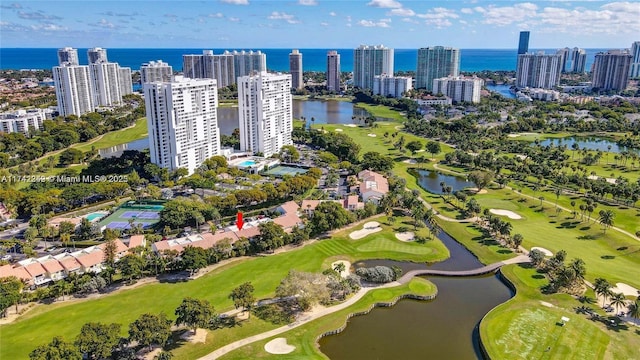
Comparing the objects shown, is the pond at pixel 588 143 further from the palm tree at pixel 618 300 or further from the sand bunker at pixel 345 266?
the sand bunker at pixel 345 266

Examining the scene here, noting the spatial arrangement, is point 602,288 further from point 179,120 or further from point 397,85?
point 397,85

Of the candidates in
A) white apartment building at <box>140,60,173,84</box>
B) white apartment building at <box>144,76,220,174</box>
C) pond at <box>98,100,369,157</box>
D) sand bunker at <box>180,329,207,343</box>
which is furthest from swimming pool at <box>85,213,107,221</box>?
white apartment building at <box>140,60,173,84</box>

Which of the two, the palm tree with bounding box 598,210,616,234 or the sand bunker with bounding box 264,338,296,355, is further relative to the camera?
the palm tree with bounding box 598,210,616,234

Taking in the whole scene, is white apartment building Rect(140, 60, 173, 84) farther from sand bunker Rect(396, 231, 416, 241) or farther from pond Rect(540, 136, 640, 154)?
pond Rect(540, 136, 640, 154)

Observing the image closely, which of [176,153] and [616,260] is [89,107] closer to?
[176,153]

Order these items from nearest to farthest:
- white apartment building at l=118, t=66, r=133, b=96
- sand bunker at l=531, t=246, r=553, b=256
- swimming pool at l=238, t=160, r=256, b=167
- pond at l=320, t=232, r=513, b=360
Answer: pond at l=320, t=232, r=513, b=360
sand bunker at l=531, t=246, r=553, b=256
swimming pool at l=238, t=160, r=256, b=167
white apartment building at l=118, t=66, r=133, b=96

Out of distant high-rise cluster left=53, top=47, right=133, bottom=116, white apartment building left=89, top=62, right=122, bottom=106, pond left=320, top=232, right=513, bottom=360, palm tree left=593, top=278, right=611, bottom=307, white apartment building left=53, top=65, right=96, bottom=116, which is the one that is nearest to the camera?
pond left=320, top=232, right=513, bottom=360

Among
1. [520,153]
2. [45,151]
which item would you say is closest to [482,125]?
[520,153]

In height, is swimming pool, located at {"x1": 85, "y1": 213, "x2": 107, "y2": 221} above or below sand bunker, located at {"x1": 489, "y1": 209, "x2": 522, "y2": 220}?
above
